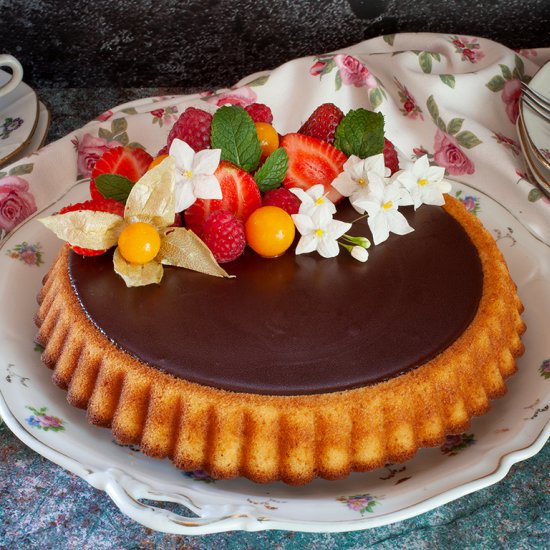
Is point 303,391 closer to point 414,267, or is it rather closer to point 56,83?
point 414,267

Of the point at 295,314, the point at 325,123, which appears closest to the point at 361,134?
the point at 325,123

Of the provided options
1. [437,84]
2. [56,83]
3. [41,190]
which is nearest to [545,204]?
[437,84]

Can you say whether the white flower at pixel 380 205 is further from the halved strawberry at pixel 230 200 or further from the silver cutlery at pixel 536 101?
the silver cutlery at pixel 536 101

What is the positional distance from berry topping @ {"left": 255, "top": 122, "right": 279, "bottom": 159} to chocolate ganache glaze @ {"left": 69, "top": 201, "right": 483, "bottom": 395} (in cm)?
25

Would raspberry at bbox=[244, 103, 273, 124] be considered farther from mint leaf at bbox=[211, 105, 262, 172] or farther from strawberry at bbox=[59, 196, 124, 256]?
strawberry at bbox=[59, 196, 124, 256]

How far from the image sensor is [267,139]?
5.85 ft

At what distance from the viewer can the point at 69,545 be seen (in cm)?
145

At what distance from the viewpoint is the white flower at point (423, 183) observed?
5.73ft

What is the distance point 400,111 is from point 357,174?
2.15 ft

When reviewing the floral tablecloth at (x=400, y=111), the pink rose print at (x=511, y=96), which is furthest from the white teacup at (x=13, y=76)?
the pink rose print at (x=511, y=96)

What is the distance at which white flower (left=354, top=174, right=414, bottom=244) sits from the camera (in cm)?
169

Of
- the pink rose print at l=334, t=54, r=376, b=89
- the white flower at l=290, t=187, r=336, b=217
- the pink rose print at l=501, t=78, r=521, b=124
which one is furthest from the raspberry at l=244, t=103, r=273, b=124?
the pink rose print at l=501, t=78, r=521, b=124

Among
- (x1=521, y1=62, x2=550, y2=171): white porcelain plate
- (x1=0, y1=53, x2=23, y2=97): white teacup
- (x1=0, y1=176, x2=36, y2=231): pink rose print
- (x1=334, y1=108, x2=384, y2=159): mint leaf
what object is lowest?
(x1=0, y1=176, x2=36, y2=231): pink rose print

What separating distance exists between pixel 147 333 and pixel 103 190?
337mm
